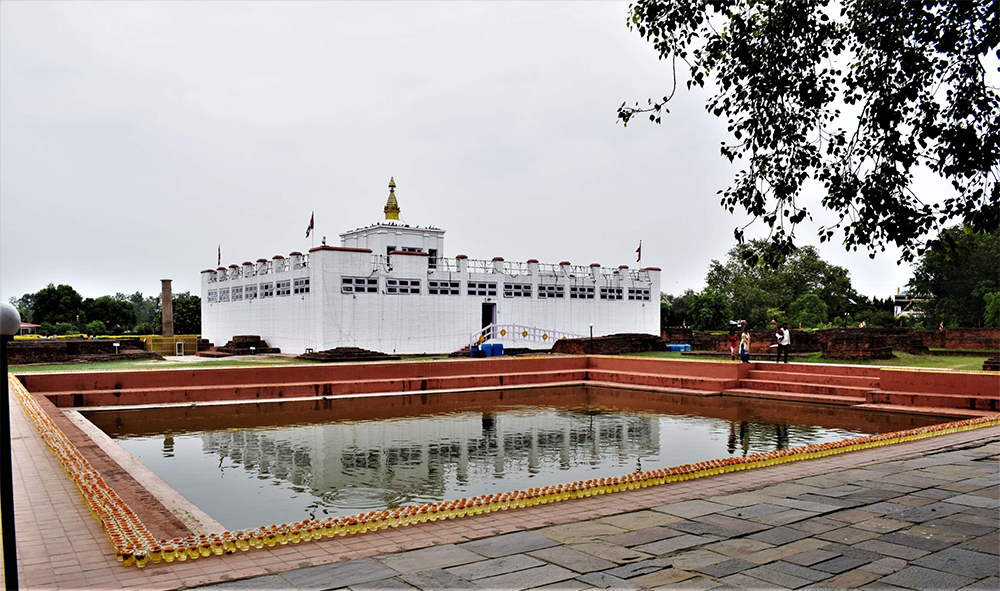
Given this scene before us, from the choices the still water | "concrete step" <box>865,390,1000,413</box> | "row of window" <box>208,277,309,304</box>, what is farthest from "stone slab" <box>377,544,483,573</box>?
"row of window" <box>208,277,309,304</box>

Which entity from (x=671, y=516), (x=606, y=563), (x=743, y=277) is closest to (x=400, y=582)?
(x=606, y=563)

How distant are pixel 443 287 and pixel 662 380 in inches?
651

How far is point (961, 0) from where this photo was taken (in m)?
5.29

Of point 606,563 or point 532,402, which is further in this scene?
point 532,402

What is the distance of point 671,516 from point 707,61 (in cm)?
387

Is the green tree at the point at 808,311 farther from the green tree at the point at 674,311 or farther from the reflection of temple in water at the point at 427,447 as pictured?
the reflection of temple in water at the point at 427,447

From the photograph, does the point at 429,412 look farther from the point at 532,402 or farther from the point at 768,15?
the point at 768,15

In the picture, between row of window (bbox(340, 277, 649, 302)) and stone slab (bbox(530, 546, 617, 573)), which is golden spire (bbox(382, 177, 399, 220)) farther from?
stone slab (bbox(530, 546, 617, 573))

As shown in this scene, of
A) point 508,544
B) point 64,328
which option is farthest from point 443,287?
point 64,328

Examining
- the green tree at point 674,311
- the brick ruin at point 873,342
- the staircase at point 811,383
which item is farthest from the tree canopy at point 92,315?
the staircase at point 811,383

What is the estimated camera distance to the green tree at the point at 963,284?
4356 cm

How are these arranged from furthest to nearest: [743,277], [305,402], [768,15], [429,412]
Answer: [743,277] < [305,402] < [429,412] < [768,15]

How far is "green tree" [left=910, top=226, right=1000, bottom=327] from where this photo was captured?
143 feet

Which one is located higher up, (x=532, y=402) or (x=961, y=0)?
(x=961, y=0)
